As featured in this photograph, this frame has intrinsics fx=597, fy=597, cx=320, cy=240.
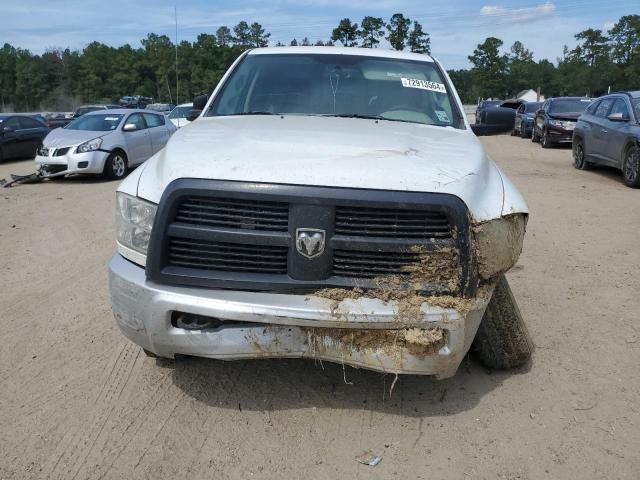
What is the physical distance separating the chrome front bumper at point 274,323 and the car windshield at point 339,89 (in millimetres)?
1668

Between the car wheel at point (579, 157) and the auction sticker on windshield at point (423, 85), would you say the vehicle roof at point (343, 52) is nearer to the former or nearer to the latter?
the auction sticker on windshield at point (423, 85)

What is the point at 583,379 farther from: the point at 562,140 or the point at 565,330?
the point at 562,140

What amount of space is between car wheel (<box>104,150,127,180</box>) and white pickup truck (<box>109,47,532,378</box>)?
10.8 meters

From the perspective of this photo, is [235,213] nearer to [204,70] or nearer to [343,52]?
[343,52]

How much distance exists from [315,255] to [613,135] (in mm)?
10521

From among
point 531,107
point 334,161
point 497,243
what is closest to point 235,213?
point 334,161

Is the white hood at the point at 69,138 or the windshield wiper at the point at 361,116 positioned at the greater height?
the windshield wiper at the point at 361,116

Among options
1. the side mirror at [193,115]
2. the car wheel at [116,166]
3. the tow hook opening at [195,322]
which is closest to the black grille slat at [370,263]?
the tow hook opening at [195,322]

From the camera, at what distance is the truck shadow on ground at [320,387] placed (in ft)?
10.8

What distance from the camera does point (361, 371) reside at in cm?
365

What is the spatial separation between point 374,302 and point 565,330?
2164 mm

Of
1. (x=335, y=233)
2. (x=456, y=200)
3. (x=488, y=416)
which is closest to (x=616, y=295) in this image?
(x=488, y=416)

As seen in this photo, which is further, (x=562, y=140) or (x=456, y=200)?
(x=562, y=140)

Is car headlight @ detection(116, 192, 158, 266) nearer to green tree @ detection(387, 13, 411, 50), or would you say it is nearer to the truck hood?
the truck hood
